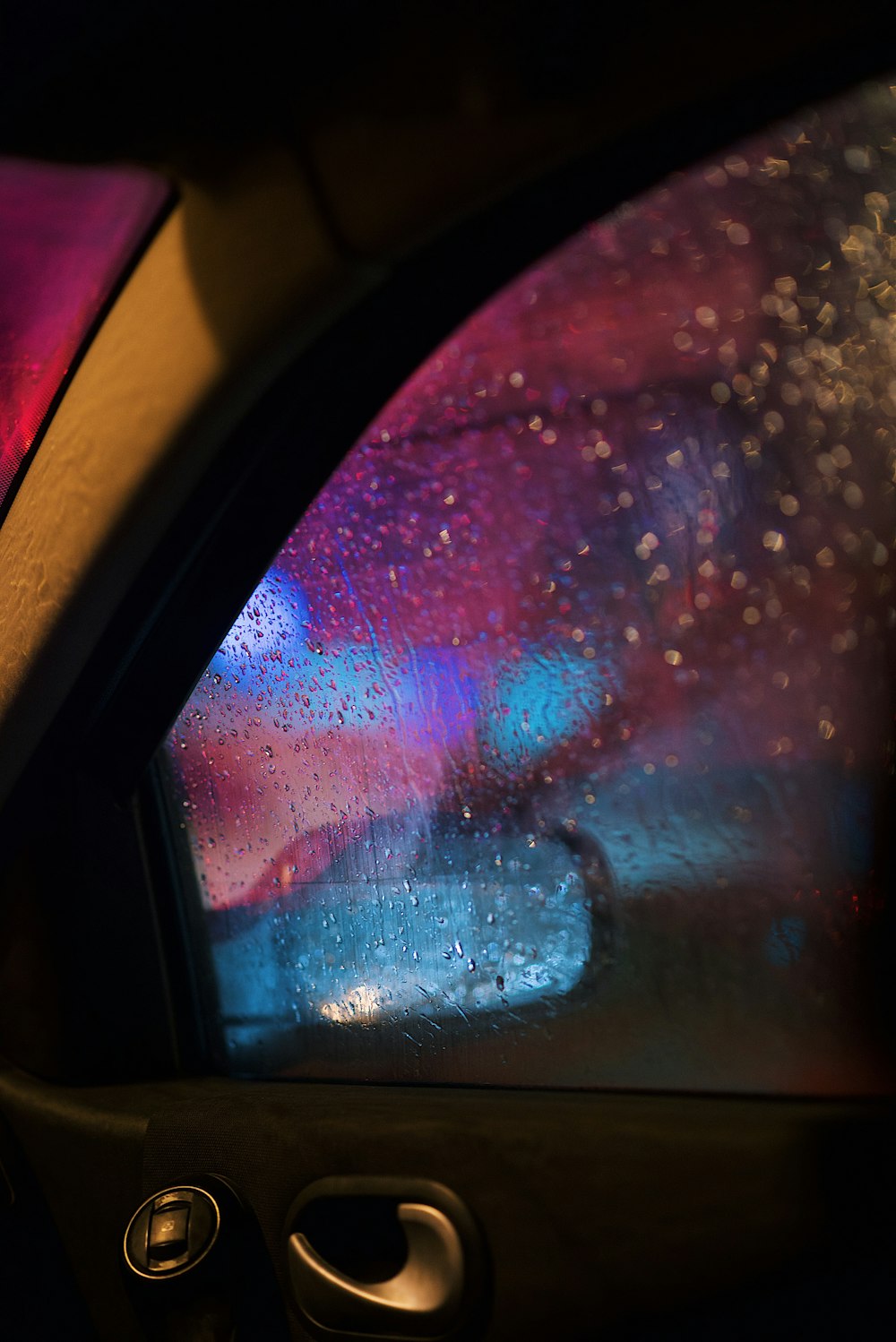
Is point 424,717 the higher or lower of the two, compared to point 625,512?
lower

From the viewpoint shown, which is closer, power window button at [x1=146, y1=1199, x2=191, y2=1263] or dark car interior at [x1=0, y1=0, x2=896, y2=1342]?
dark car interior at [x1=0, y1=0, x2=896, y2=1342]

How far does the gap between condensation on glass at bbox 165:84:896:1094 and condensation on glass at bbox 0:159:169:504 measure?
42 centimetres

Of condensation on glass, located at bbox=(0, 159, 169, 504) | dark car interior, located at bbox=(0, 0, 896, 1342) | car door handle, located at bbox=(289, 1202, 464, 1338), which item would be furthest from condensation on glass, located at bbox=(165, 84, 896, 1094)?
condensation on glass, located at bbox=(0, 159, 169, 504)

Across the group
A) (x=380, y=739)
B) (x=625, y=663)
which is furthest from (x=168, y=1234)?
(x=625, y=663)

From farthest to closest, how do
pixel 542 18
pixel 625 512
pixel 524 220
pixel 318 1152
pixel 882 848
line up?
pixel 318 1152
pixel 625 512
pixel 882 848
pixel 524 220
pixel 542 18

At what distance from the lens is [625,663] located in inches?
56.5

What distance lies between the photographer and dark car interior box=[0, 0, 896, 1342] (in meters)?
1.06

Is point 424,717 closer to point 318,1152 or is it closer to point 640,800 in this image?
point 640,800

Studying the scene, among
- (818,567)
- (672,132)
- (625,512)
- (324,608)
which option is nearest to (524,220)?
(672,132)

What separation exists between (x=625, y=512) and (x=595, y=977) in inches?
26.8

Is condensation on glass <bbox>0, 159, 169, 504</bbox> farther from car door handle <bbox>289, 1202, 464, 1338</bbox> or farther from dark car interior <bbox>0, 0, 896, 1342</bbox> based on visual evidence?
car door handle <bbox>289, 1202, 464, 1338</bbox>

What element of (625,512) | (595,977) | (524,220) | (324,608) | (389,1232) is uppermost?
(524,220)

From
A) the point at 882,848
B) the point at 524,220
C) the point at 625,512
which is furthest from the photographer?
the point at 625,512

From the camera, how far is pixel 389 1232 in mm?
1479
